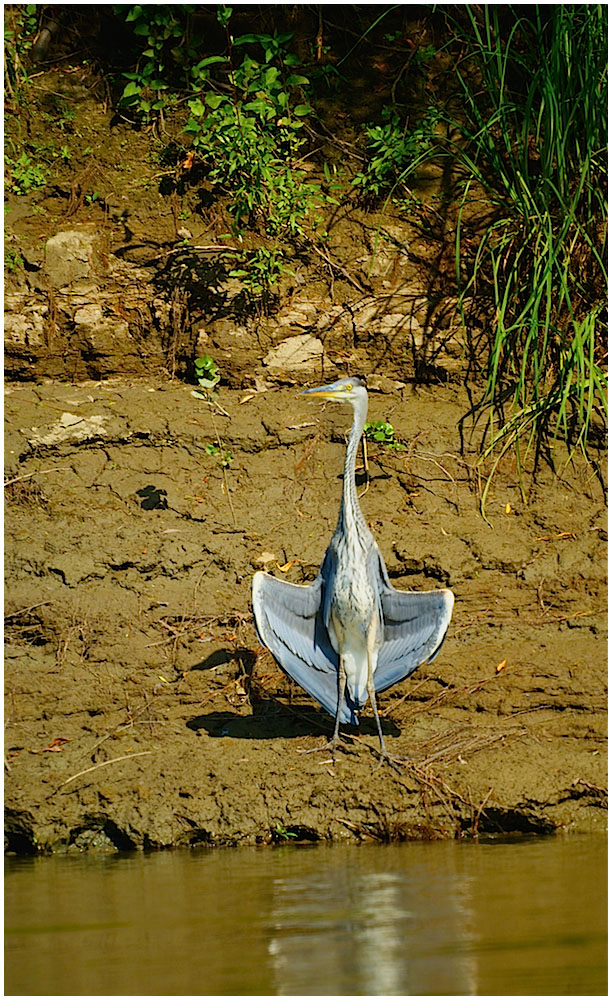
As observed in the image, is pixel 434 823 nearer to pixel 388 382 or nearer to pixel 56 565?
pixel 56 565

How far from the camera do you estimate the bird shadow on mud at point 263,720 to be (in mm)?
4625

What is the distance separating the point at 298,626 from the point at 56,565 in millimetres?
1412

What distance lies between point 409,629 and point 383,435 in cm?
167

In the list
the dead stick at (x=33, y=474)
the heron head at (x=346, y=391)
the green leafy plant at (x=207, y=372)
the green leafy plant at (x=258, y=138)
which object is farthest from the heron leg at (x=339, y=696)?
the green leafy plant at (x=258, y=138)

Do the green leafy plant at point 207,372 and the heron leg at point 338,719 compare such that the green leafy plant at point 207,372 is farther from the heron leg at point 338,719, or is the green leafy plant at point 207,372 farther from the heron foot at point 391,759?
the heron foot at point 391,759

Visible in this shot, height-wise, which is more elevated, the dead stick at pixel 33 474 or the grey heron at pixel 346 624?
the dead stick at pixel 33 474

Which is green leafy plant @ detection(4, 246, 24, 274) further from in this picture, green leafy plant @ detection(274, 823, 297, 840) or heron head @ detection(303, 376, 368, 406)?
green leafy plant @ detection(274, 823, 297, 840)

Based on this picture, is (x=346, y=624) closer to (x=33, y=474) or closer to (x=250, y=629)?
(x=250, y=629)

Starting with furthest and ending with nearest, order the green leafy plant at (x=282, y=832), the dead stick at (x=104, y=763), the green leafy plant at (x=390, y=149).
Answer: the green leafy plant at (x=390, y=149), the dead stick at (x=104, y=763), the green leafy plant at (x=282, y=832)

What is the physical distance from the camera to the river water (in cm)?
258

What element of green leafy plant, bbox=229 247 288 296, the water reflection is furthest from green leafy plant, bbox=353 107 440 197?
the water reflection

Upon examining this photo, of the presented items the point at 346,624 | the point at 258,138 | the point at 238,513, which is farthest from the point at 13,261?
the point at 346,624

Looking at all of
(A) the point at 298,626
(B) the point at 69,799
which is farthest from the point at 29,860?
(A) the point at 298,626

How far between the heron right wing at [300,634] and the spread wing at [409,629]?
22cm
